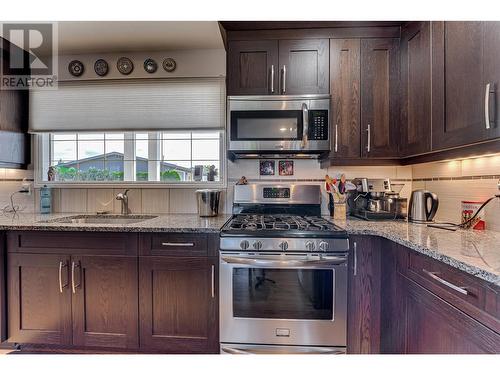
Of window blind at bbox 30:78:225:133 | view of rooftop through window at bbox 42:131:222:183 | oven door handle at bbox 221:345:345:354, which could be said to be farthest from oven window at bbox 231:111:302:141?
oven door handle at bbox 221:345:345:354

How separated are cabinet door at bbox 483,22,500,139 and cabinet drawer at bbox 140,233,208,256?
59.1 inches

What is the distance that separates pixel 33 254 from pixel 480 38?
268cm

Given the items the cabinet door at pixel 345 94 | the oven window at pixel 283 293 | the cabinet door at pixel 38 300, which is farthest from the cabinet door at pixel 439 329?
the cabinet door at pixel 38 300

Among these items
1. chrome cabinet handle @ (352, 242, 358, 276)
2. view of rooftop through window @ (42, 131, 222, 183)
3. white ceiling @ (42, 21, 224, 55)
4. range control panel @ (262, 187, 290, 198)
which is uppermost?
white ceiling @ (42, 21, 224, 55)

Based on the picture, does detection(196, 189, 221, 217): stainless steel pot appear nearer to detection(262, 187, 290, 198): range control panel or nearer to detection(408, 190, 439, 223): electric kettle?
detection(262, 187, 290, 198): range control panel

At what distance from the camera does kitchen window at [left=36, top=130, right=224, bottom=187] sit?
244cm

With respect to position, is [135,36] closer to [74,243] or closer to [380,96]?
[74,243]

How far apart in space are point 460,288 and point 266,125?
4.69 feet

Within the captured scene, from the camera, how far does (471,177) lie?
1626mm

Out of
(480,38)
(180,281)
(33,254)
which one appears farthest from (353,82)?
(33,254)

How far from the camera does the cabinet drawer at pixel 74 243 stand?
168 centimetres

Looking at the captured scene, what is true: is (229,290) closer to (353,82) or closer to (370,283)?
(370,283)

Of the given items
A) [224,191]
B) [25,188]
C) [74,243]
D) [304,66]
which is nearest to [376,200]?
[304,66]
